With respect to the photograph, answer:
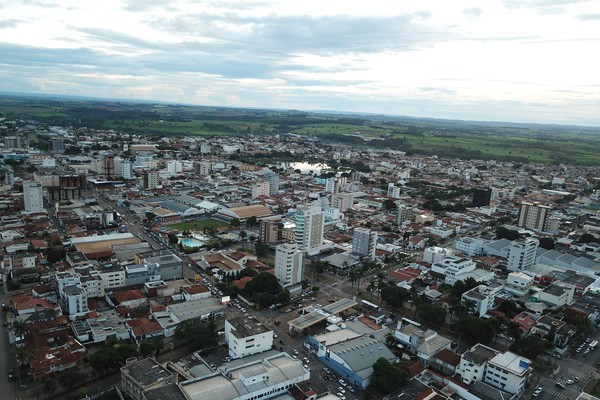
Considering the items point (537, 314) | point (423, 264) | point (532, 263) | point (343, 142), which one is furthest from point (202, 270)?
point (343, 142)

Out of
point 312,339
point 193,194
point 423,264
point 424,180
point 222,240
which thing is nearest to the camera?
point 312,339

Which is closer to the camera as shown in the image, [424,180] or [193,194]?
[193,194]

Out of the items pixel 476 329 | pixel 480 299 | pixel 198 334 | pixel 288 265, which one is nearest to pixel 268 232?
pixel 288 265

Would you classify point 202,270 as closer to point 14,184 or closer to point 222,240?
point 222,240

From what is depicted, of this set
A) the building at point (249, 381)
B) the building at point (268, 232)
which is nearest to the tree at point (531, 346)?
the building at point (249, 381)

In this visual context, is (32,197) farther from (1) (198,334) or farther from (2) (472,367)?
(2) (472,367)

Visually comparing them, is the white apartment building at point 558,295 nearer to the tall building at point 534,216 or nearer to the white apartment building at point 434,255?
the white apartment building at point 434,255

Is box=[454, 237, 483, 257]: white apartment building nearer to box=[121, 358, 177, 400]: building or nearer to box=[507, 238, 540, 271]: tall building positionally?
box=[507, 238, 540, 271]: tall building
